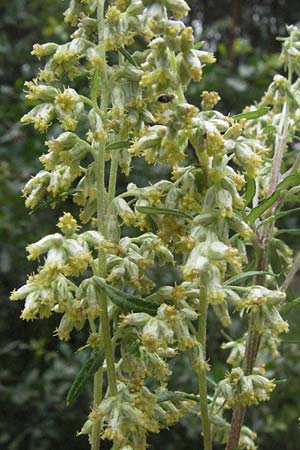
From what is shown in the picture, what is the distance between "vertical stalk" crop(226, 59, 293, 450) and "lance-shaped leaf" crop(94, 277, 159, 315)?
213 millimetres

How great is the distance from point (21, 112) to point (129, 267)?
6.81 feet

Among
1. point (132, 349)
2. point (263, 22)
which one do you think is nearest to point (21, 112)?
point (132, 349)

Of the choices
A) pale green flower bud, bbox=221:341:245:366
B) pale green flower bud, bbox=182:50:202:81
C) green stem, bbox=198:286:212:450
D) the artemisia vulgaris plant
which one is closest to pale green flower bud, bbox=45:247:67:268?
the artemisia vulgaris plant

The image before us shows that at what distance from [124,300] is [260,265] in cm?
39

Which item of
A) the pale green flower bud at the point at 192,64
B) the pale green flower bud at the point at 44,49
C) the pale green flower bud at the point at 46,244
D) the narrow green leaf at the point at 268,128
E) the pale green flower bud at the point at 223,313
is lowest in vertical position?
the pale green flower bud at the point at 223,313

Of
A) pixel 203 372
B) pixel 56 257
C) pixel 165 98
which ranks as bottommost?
pixel 203 372

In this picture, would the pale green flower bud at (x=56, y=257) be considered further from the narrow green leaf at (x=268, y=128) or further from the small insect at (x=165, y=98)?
the narrow green leaf at (x=268, y=128)

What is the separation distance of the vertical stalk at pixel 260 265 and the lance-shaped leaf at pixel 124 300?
0.21 metres

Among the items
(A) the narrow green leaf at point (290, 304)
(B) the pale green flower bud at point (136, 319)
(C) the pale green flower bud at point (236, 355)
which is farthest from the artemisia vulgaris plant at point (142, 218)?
(C) the pale green flower bud at point (236, 355)

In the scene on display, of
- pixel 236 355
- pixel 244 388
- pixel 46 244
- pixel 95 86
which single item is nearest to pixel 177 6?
pixel 95 86

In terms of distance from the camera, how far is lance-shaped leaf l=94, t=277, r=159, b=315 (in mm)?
1009

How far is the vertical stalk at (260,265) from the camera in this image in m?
1.21

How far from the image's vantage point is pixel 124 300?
39.9 inches

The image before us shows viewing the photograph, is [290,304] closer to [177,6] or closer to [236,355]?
[236,355]
